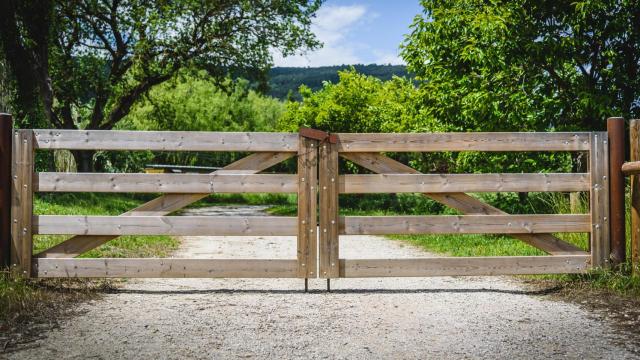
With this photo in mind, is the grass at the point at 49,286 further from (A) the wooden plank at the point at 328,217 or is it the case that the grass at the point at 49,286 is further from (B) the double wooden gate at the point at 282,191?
(A) the wooden plank at the point at 328,217

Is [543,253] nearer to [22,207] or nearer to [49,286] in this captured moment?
[49,286]

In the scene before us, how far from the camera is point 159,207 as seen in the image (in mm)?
6379

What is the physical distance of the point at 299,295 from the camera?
20.7ft

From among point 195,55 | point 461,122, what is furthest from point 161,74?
point 461,122

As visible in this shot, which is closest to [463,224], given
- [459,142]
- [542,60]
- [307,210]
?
[459,142]

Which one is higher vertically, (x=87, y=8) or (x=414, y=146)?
(x=87, y=8)

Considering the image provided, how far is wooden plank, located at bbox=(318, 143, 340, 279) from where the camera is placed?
21.0 feet

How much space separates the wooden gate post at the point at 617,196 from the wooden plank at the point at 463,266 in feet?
1.20

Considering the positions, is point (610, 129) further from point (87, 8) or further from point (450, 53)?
point (87, 8)

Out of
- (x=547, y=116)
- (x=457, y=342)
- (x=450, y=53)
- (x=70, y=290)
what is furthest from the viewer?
(x=450, y=53)

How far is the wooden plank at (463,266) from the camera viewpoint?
6.45m

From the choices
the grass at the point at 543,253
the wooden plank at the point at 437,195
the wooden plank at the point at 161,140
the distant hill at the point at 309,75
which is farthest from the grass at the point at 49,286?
the distant hill at the point at 309,75

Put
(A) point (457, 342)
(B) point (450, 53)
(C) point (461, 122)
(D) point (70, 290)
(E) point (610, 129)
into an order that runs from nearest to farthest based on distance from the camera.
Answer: (A) point (457, 342)
(D) point (70, 290)
(E) point (610, 129)
(B) point (450, 53)
(C) point (461, 122)

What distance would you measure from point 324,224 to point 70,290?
9.44 ft
